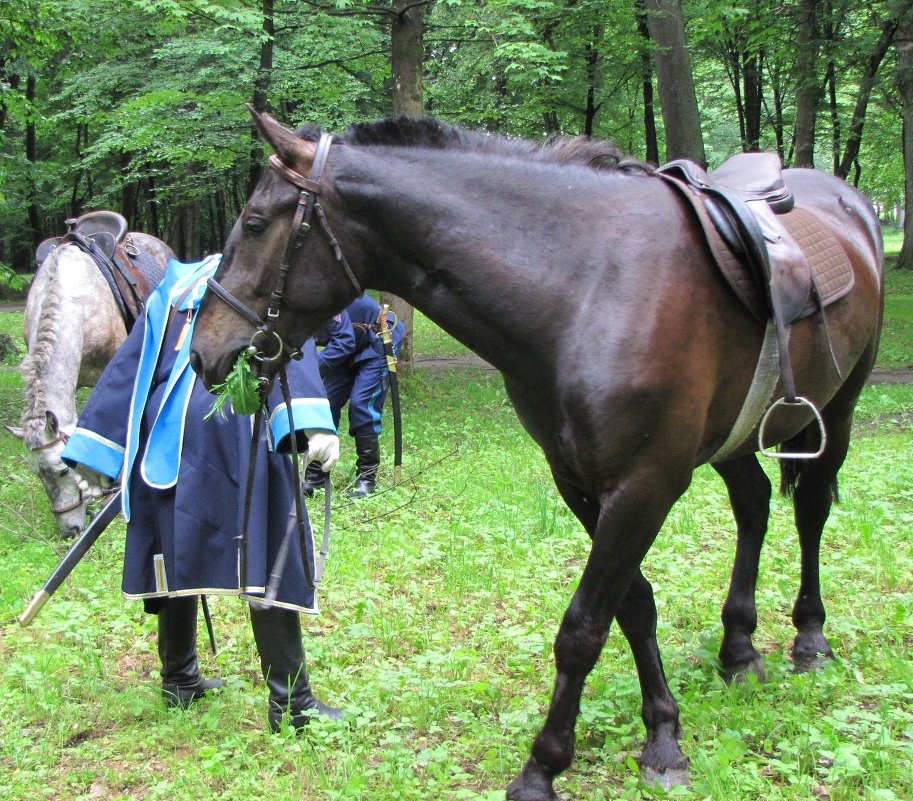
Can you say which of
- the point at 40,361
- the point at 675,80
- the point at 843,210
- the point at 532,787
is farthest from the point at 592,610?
the point at 675,80

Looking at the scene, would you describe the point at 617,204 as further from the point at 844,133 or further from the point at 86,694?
the point at 844,133

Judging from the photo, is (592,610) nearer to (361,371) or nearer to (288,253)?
(288,253)

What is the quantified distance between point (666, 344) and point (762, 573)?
2.80 metres

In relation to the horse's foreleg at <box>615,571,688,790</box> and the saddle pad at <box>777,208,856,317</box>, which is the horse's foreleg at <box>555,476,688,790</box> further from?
the saddle pad at <box>777,208,856,317</box>

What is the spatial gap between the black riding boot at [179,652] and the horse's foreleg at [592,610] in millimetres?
1580

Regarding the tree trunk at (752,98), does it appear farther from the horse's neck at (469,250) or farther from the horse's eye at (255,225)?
the horse's eye at (255,225)

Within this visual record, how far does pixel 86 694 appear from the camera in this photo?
4090mm

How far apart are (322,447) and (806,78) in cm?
1511

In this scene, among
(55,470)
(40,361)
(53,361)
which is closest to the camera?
(55,470)

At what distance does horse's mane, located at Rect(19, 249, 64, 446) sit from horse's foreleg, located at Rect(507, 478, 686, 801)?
13.9 feet

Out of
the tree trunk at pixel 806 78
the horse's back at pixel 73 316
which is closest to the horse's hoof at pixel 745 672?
the horse's back at pixel 73 316

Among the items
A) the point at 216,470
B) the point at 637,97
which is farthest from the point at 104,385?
the point at 637,97

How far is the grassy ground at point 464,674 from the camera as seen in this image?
327cm

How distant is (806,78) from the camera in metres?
15.7
